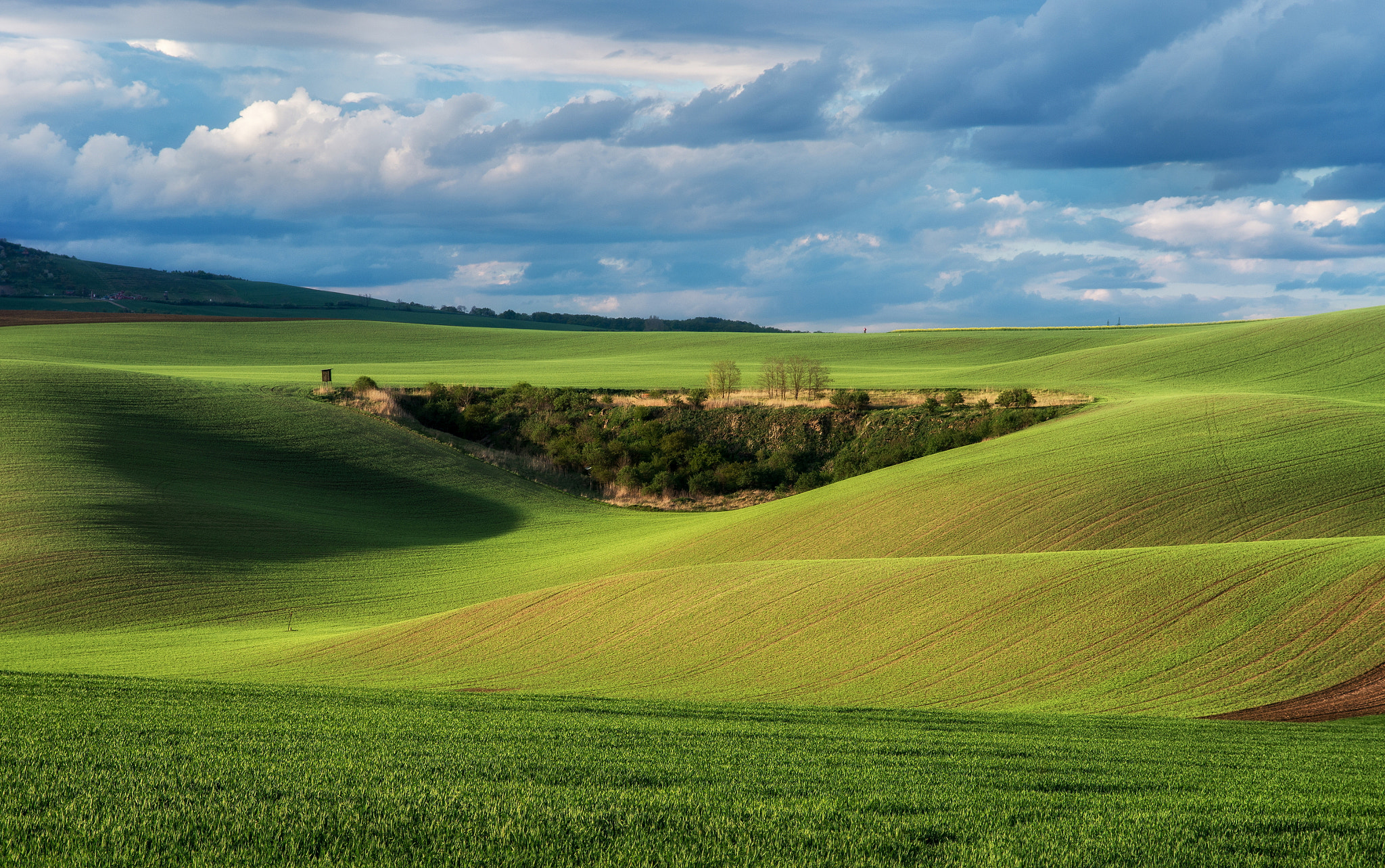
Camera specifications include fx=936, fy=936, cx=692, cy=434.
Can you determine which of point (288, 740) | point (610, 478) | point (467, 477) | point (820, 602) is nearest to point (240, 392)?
point (467, 477)

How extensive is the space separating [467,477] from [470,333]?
64642mm

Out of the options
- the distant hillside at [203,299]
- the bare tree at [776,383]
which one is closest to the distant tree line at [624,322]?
the distant hillside at [203,299]

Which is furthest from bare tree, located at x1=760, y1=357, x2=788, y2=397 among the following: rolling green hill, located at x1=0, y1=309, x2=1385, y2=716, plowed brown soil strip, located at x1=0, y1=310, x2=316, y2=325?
plowed brown soil strip, located at x1=0, y1=310, x2=316, y2=325

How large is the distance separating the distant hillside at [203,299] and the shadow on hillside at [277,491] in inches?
3290

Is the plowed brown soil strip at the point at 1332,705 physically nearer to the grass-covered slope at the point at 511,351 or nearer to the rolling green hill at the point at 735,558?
the rolling green hill at the point at 735,558

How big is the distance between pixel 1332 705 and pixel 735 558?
19.3 meters

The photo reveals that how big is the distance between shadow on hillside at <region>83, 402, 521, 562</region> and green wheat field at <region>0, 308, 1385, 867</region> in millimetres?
240

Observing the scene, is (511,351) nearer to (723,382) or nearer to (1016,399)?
(723,382)

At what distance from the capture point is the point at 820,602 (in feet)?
72.3

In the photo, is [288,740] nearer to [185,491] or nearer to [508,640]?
[508,640]

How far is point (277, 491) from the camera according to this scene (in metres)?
41.1

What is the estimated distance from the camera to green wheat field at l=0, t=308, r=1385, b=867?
6.72 metres

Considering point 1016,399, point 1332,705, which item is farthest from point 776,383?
point 1332,705

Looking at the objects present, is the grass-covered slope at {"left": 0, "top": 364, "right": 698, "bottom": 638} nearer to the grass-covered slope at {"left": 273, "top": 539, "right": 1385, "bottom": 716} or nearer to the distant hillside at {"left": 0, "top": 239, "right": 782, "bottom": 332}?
the grass-covered slope at {"left": 273, "top": 539, "right": 1385, "bottom": 716}
